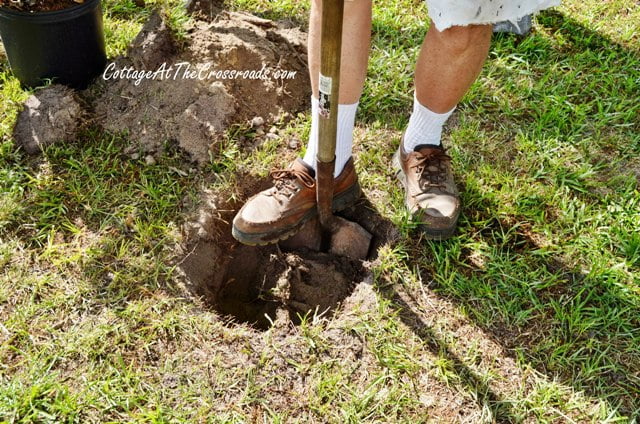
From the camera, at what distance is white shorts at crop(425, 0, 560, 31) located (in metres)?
2.08

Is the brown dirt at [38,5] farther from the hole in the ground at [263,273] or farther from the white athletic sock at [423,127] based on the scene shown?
the white athletic sock at [423,127]

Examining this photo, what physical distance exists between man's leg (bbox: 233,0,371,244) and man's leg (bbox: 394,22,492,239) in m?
0.25

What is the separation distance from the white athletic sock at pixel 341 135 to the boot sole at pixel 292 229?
12 centimetres

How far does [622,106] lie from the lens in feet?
10.7

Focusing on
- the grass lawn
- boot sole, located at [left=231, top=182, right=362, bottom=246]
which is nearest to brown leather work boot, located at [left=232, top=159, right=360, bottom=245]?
boot sole, located at [left=231, top=182, right=362, bottom=246]

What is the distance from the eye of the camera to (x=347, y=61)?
234cm

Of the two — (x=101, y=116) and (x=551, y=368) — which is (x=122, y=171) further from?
(x=551, y=368)

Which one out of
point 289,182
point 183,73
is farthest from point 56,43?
point 289,182

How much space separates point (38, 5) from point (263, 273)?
69.7 inches

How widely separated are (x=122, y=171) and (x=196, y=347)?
103 centimetres

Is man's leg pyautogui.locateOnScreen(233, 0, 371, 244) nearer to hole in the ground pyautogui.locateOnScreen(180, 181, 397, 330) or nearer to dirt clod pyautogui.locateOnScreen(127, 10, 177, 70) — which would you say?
hole in the ground pyautogui.locateOnScreen(180, 181, 397, 330)

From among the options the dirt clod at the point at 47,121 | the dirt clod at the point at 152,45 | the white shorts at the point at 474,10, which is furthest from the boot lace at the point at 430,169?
the dirt clod at the point at 47,121

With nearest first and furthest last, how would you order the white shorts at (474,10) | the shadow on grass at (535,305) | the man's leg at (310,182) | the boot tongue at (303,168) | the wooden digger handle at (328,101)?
the wooden digger handle at (328,101) → the white shorts at (474,10) → the shadow on grass at (535,305) → the man's leg at (310,182) → the boot tongue at (303,168)

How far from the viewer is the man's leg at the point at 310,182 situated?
7.72 ft
